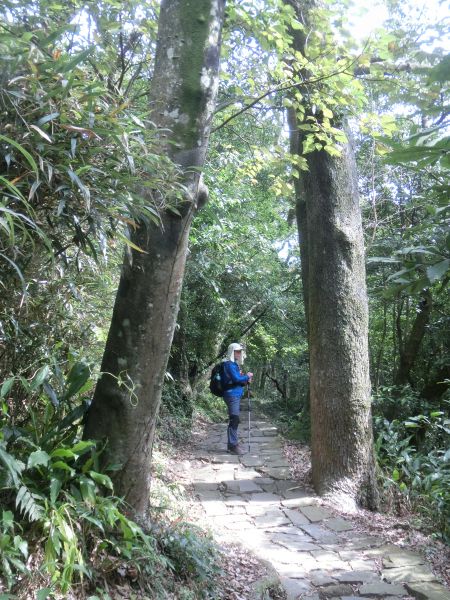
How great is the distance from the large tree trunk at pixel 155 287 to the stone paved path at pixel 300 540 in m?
1.79

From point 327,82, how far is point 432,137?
128 inches

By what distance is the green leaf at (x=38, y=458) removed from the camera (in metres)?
2.56

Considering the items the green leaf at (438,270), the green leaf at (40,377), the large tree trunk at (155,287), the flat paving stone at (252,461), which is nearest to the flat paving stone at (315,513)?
the flat paving stone at (252,461)

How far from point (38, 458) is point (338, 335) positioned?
13.6ft

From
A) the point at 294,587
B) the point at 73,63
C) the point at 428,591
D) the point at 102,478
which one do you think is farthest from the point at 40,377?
the point at 428,591

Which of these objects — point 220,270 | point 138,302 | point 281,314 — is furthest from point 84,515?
point 281,314

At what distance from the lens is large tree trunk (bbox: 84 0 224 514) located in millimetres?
3092

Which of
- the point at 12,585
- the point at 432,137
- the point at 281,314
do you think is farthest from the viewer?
the point at 281,314

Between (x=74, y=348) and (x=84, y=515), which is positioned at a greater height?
(x=74, y=348)

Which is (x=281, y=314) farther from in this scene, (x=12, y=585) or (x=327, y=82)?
(x=12, y=585)

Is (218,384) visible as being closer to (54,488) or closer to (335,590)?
(335,590)

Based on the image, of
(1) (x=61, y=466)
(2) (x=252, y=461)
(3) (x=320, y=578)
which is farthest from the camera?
(2) (x=252, y=461)

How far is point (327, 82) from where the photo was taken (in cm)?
485

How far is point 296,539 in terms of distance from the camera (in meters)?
4.78
